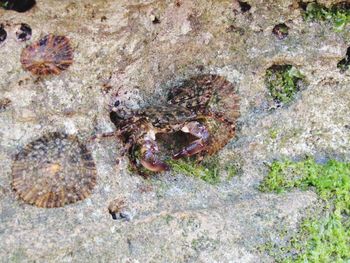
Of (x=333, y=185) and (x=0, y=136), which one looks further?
(x=333, y=185)

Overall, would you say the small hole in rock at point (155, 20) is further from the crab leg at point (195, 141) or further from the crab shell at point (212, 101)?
the crab leg at point (195, 141)

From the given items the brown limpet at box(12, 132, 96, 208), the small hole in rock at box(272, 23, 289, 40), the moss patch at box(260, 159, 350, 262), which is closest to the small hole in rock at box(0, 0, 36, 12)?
the brown limpet at box(12, 132, 96, 208)

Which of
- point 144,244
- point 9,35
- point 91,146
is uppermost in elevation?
point 9,35

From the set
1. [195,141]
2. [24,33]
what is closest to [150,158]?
[195,141]

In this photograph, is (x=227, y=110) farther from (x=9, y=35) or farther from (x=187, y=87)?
(x=9, y=35)

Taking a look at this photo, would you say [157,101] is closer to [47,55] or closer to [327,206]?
[47,55]

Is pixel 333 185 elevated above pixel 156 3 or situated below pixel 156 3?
below

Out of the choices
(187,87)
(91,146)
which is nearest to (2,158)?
(91,146)
